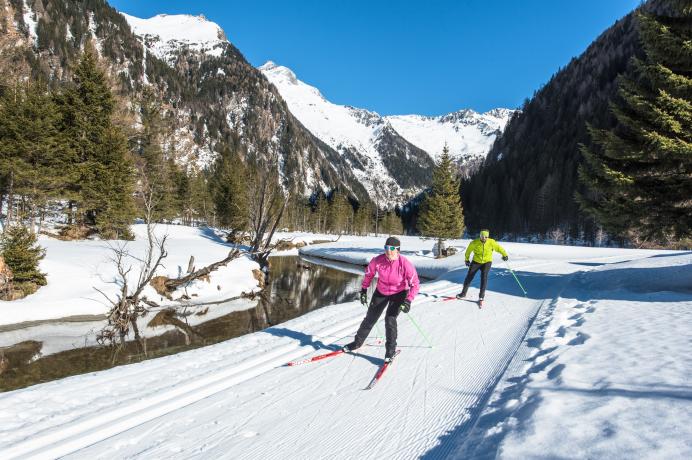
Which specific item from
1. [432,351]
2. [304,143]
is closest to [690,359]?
[432,351]

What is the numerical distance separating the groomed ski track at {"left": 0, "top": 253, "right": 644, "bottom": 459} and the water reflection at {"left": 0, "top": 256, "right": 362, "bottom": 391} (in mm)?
3952

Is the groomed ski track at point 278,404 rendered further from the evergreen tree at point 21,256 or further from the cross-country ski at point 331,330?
the evergreen tree at point 21,256

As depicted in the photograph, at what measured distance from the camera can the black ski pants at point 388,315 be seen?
6.08 m

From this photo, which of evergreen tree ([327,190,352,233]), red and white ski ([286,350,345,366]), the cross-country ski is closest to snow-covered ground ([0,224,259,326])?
the cross-country ski

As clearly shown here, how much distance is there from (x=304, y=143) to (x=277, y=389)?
196 metres

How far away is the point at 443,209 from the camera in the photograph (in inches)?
1412

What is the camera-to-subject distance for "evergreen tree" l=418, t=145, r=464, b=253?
35812 millimetres

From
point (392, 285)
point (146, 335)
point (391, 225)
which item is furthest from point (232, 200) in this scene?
point (391, 225)

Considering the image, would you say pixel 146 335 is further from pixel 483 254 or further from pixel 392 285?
pixel 483 254

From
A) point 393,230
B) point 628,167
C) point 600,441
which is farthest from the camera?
point 393,230

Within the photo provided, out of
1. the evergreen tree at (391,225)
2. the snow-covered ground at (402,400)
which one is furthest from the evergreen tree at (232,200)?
the evergreen tree at (391,225)

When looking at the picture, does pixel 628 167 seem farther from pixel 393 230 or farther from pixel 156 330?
pixel 393 230

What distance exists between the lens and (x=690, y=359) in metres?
4.79

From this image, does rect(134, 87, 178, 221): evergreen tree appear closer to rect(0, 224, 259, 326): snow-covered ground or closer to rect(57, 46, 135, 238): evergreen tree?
rect(57, 46, 135, 238): evergreen tree
